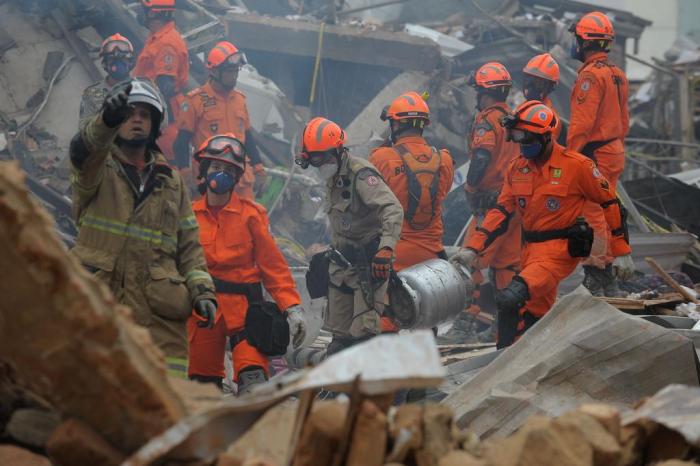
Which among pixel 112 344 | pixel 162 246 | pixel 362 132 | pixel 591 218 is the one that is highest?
pixel 112 344

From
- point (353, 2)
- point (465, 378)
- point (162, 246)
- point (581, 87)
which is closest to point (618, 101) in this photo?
point (581, 87)

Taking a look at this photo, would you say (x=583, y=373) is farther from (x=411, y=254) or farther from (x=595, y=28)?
(x=595, y=28)

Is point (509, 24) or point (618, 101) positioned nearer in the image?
point (618, 101)

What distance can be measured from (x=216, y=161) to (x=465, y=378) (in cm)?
196

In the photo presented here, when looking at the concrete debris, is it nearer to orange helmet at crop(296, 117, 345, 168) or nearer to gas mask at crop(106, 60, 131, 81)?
orange helmet at crop(296, 117, 345, 168)

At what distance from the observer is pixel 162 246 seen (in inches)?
221

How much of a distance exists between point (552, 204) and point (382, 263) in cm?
122

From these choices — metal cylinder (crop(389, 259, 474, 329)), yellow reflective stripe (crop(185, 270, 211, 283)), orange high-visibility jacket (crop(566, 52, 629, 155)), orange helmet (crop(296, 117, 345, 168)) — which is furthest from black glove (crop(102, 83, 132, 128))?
orange high-visibility jacket (crop(566, 52, 629, 155))

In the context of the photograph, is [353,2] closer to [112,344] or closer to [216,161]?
[216,161]

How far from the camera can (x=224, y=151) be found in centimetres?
673

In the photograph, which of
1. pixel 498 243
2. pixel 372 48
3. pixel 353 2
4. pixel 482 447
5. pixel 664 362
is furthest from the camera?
pixel 353 2

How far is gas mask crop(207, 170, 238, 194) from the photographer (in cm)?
665

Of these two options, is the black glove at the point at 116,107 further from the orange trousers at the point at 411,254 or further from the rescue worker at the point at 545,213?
the orange trousers at the point at 411,254

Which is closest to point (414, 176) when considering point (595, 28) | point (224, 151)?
point (595, 28)
